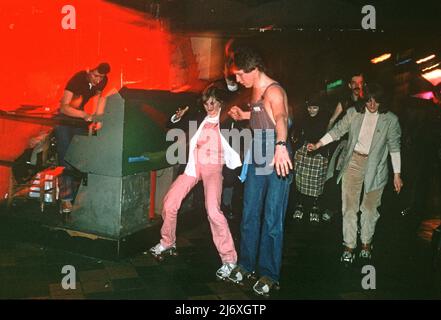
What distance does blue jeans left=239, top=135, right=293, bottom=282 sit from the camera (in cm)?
459

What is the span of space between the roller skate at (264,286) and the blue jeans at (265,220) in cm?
5

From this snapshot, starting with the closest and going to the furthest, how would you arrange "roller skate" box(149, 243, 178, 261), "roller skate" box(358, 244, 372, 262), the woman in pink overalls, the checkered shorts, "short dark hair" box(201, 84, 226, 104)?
the woman in pink overalls < "short dark hair" box(201, 84, 226, 104) < "roller skate" box(149, 243, 178, 261) < "roller skate" box(358, 244, 372, 262) < the checkered shorts

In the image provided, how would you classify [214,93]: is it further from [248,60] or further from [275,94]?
[275,94]

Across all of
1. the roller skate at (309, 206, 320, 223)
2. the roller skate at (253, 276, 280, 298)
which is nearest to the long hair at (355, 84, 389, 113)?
the roller skate at (253, 276, 280, 298)

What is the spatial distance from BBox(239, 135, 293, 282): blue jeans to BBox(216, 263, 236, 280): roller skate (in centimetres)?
14

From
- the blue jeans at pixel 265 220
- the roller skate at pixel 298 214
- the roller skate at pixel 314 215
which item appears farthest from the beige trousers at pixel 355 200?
the roller skate at pixel 298 214

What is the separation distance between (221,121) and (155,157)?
1270 millimetres

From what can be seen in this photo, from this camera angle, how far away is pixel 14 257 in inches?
210

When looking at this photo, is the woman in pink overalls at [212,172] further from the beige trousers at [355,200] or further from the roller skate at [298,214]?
the roller skate at [298,214]

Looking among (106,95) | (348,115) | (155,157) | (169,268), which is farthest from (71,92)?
(348,115)

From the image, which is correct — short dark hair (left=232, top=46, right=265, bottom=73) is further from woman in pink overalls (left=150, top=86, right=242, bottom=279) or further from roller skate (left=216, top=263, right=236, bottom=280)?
roller skate (left=216, top=263, right=236, bottom=280)

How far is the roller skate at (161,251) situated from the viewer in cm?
555

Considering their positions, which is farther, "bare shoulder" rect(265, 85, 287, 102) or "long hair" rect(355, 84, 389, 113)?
"long hair" rect(355, 84, 389, 113)

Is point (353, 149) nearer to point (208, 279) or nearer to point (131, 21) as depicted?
point (208, 279)
